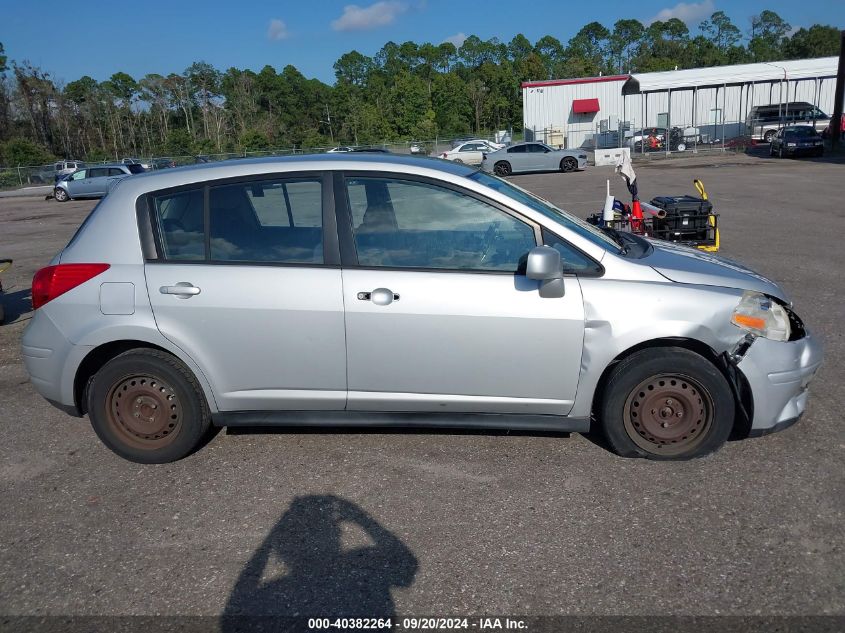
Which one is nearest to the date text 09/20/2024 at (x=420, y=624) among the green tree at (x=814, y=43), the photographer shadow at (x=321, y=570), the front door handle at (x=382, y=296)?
the photographer shadow at (x=321, y=570)

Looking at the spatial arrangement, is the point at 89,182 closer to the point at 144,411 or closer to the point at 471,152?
the point at 471,152

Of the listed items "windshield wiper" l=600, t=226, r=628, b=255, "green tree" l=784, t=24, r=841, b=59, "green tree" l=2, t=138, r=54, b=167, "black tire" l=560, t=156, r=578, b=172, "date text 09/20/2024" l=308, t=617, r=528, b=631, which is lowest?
"date text 09/20/2024" l=308, t=617, r=528, b=631

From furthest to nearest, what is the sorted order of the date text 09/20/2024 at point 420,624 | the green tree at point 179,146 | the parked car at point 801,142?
the green tree at point 179,146 < the parked car at point 801,142 < the date text 09/20/2024 at point 420,624

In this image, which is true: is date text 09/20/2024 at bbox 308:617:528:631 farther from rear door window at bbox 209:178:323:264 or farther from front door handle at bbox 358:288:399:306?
rear door window at bbox 209:178:323:264

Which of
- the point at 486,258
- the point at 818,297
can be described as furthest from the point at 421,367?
the point at 818,297

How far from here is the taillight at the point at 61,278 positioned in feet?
13.9

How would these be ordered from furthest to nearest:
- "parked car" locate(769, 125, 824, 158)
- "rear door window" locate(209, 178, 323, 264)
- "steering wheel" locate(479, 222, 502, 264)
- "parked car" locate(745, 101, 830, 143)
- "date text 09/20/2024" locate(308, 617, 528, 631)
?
"parked car" locate(745, 101, 830, 143)
"parked car" locate(769, 125, 824, 158)
"rear door window" locate(209, 178, 323, 264)
"steering wheel" locate(479, 222, 502, 264)
"date text 09/20/2024" locate(308, 617, 528, 631)

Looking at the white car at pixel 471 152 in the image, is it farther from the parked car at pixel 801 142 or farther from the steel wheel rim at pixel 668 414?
the steel wheel rim at pixel 668 414

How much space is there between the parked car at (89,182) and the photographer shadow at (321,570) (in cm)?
3305

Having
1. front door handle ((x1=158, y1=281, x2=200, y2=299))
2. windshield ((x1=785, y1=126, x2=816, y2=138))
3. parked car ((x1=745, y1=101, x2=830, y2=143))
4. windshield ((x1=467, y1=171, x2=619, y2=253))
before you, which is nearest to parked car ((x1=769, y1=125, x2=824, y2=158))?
windshield ((x1=785, y1=126, x2=816, y2=138))

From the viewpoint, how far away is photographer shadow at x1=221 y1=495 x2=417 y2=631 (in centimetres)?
297

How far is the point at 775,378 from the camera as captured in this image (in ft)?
12.9

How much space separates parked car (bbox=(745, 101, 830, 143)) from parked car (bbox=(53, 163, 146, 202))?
33301 mm

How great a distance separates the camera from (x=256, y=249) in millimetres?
4195
